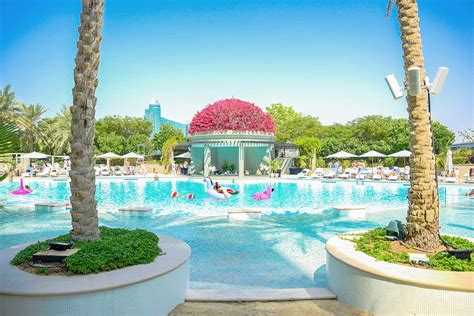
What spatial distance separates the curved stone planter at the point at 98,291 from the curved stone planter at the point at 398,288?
2079 mm

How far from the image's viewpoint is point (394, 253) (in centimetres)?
495

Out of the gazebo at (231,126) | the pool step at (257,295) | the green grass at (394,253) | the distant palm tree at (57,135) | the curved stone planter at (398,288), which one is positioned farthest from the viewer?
the distant palm tree at (57,135)

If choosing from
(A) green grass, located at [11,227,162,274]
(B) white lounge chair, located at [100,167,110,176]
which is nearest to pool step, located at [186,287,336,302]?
(A) green grass, located at [11,227,162,274]

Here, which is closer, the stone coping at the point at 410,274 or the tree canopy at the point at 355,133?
the stone coping at the point at 410,274

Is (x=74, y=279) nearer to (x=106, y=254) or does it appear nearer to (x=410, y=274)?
(x=106, y=254)

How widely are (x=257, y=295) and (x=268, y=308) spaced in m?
0.36

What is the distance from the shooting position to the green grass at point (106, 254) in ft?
13.4

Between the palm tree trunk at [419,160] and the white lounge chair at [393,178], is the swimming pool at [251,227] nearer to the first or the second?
the palm tree trunk at [419,160]

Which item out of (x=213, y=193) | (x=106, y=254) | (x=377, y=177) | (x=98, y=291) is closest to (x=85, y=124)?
(x=106, y=254)

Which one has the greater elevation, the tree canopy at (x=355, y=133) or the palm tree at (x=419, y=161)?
the tree canopy at (x=355, y=133)

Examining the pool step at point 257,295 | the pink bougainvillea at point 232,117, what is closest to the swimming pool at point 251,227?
the pool step at point 257,295

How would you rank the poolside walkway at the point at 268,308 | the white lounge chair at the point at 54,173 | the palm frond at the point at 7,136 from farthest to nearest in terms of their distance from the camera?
the white lounge chair at the point at 54,173
the poolside walkway at the point at 268,308
the palm frond at the point at 7,136

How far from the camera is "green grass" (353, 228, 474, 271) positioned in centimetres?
438

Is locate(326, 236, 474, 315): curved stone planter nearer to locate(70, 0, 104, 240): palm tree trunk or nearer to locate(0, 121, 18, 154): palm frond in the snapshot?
locate(70, 0, 104, 240): palm tree trunk
